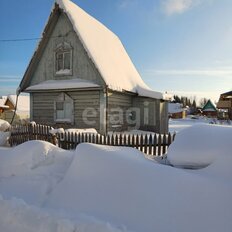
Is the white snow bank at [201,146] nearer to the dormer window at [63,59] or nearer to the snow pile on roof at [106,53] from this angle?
the snow pile on roof at [106,53]

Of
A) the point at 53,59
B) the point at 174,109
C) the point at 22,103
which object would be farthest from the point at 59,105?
the point at 174,109

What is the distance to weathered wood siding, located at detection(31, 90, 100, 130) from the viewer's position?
543 inches

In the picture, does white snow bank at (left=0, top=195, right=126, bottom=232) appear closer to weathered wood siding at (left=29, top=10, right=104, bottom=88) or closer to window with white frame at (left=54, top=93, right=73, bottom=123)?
weathered wood siding at (left=29, top=10, right=104, bottom=88)

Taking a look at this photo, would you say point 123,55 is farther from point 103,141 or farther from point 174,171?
point 174,171

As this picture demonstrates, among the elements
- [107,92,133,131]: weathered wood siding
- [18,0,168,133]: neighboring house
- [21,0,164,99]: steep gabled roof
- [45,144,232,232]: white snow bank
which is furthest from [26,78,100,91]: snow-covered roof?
[45,144,232,232]: white snow bank

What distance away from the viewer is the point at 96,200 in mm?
4082

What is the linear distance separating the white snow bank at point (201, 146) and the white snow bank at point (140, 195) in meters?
0.58

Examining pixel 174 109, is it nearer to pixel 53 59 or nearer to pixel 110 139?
pixel 53 59

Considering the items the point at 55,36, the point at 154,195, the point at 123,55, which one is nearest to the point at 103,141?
the point at 154,195

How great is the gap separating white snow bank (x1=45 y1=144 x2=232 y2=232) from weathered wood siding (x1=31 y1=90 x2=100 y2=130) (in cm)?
898

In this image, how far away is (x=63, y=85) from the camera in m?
14.0

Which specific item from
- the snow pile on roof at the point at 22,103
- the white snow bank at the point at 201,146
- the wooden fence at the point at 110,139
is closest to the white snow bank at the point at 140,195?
the white snow bank at the point at 201,146

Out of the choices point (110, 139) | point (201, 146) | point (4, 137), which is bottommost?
point (4, 137)

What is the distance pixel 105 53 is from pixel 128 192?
481 inches
